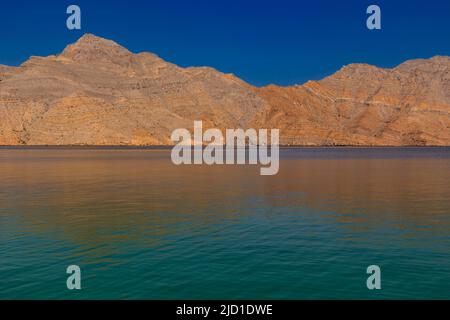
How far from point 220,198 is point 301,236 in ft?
48.2

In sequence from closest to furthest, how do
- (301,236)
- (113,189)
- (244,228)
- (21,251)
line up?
(21,251), (301,236), (244,228), (113,189)

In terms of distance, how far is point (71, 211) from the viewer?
29094mm

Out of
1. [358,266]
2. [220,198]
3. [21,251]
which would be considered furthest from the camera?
[220,198]

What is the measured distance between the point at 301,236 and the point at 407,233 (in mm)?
5472

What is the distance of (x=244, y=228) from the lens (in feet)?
77.9

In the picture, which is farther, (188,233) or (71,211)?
(71,211)

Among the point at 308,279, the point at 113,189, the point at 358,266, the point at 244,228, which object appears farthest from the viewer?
the point at 113,189

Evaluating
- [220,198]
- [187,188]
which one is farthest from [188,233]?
[187,188]
